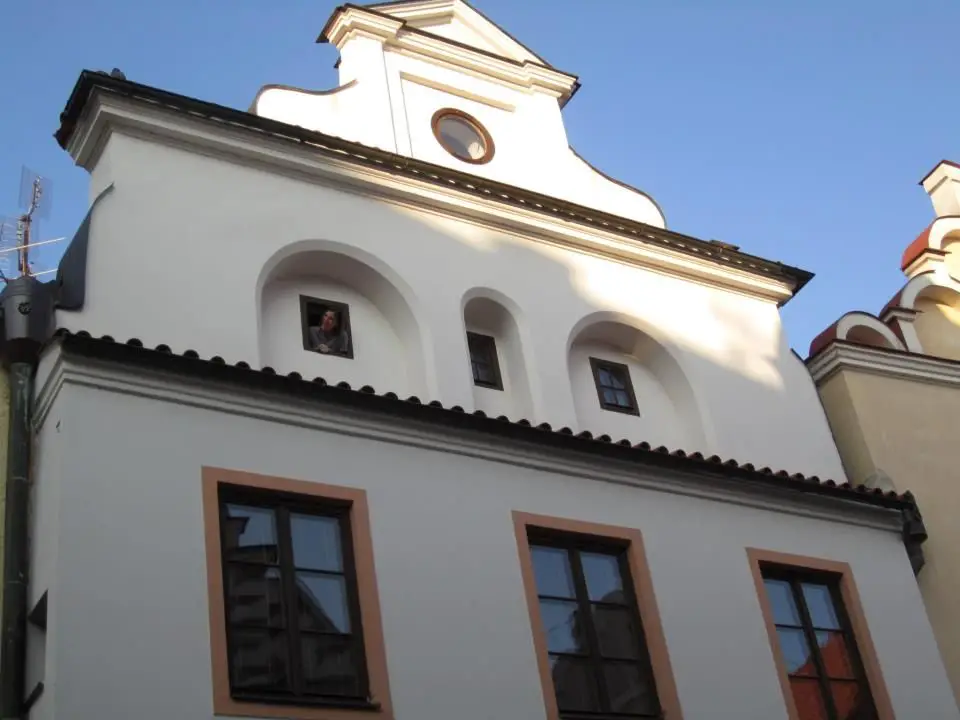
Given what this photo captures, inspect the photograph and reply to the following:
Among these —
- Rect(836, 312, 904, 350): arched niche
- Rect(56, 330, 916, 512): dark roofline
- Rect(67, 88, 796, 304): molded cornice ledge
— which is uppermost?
Rect(67, 88, 796, 304): molded cornice ledge

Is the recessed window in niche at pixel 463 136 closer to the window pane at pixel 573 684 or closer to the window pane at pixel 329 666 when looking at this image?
the window pane at pixel 573 684

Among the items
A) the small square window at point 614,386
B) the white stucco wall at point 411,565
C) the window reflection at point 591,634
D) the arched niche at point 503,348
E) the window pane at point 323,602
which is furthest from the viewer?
the small square window at point 614,386

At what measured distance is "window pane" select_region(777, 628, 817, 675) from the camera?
43.4ft

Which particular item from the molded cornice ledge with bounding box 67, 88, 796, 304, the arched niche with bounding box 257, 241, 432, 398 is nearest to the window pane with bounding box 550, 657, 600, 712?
the arched niche with bounding box 257, 241, 432, 398

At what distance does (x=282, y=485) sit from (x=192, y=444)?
30.9 inches

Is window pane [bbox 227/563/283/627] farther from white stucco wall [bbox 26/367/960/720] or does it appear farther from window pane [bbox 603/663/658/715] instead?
window pane [bbox 603/663/658/715]

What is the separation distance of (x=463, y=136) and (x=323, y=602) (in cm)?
743

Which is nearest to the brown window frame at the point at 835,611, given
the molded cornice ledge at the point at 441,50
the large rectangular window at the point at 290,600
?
the large rectangular window at the point at 290,600

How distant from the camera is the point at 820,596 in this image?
14.1 metres

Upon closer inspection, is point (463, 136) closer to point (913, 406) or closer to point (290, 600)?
point (913, 406)

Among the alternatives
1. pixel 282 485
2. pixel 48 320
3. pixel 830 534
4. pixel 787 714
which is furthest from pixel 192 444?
pixel 830 534

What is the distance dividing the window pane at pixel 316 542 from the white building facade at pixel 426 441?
0.04 metres

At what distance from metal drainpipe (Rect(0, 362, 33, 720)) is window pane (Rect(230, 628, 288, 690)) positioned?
1527mm

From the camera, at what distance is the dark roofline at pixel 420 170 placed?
1330 centimetres
